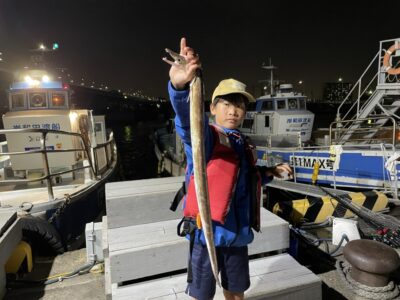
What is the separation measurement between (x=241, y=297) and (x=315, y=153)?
28.2 ft

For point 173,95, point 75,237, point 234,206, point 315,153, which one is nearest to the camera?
point 173,95

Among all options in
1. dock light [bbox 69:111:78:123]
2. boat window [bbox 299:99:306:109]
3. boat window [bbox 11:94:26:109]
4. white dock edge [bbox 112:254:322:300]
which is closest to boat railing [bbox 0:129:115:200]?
dock light [bbox 69:111:78:123]

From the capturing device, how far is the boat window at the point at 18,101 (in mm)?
8023

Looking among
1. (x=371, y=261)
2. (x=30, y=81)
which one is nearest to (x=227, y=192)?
(x=371, y=261)

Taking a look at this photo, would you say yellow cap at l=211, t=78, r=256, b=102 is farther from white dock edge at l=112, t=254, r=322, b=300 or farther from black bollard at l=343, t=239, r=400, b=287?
black bollard at l=343, t=239, r=400, b=287

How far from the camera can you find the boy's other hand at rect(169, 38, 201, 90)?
1352 millimetres

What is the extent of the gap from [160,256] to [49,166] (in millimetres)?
5811

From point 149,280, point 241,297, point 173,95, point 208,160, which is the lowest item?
point 149,280

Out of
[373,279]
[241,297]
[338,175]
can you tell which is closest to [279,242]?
[373,279]

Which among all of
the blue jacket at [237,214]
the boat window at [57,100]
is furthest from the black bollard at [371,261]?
the boat window at [57,100]

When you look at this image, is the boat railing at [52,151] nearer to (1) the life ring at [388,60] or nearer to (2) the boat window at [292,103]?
(2) the boat window at [292,103]

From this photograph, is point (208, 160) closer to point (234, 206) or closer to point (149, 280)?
point (234, 206)

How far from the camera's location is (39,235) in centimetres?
426

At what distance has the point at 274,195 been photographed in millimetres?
11148
